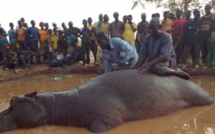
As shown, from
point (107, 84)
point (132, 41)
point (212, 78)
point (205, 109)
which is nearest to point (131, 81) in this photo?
point (107, 84)

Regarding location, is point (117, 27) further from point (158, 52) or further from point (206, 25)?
point (158, 52)

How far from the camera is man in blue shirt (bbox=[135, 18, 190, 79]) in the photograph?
526 centimetres

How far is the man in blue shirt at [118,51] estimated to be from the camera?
19.8 feet

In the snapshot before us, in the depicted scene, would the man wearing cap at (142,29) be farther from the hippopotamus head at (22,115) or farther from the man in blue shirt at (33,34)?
the hippopotamus head at (22,115)

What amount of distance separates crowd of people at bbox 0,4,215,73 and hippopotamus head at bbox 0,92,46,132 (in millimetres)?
2045

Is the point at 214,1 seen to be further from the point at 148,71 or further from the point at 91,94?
the point at 91,94

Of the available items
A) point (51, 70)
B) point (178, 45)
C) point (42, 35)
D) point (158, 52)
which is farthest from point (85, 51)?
point (158, 52)

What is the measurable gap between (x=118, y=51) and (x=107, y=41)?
32 cm

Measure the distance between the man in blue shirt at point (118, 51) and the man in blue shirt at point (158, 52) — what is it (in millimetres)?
402

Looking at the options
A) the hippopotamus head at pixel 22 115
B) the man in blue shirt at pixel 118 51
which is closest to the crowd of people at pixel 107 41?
the man in blue shirt at pixel 118 51

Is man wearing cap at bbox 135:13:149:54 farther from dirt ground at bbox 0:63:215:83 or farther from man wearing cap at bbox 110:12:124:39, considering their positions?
dirt ground at bbox 0:63:215:83

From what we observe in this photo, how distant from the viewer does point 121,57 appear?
6066mm

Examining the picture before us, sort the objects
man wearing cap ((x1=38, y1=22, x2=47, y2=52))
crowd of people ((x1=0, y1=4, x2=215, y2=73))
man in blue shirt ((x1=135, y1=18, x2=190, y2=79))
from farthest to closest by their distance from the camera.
Answer: man wearing cap ((x1=38, y1=22, x2=47, y2=52)), crowd of people ((x1=0, y1=4, x2=215, y2=73)), man in blue shirt ((x1=135, y1=18, x2=190, y2=79))

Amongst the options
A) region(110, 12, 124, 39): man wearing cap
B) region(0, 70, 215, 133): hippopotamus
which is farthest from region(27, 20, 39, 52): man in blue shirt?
region(0, 70, 215, 133): hippopotamus
